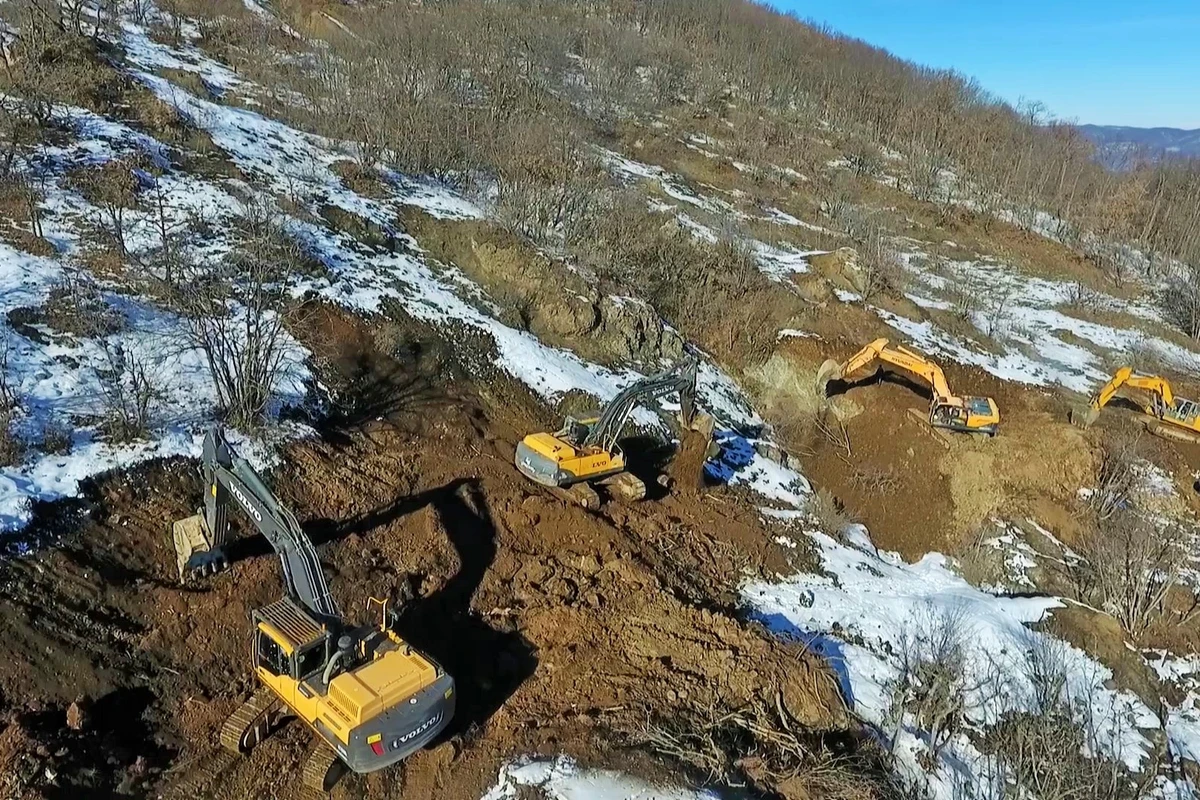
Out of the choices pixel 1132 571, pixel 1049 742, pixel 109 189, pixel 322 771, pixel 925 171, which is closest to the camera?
pixel 322 771

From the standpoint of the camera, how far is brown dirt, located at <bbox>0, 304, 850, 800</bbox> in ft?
32.1

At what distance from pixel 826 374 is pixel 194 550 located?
16.2 meters

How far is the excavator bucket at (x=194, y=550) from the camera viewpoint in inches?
455

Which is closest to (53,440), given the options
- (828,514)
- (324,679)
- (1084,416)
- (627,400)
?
(324,679)

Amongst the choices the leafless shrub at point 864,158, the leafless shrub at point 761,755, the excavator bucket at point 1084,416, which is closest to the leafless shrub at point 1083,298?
the excavator bucket at point 1084,416

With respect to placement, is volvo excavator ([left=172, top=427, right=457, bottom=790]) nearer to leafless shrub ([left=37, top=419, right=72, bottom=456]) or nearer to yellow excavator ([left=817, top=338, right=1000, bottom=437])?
leafless shrub ([left=37, top=419, right=72, bottom=456])

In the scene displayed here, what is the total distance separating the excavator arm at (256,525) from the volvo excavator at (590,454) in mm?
5422

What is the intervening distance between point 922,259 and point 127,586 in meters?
35.6

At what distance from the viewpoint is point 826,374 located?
22.0 m

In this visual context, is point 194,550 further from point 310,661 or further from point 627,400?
point 627,400

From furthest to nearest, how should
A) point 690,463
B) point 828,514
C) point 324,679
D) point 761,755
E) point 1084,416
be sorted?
point 1084,416 → point 828,514 → point 690,463 → point 761,755 → point 324,679

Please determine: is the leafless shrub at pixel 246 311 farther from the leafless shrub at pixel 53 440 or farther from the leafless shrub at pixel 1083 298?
the leafless shrub at pixel 1083 298

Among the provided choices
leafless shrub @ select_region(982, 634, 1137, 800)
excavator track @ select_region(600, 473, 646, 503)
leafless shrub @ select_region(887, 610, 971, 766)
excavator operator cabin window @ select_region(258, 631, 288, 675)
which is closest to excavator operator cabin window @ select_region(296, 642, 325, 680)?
excavator operator cabin window @ select_region(258, 631, 288, 675)

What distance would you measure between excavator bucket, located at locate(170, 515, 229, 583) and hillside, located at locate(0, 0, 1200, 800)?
0.30m
